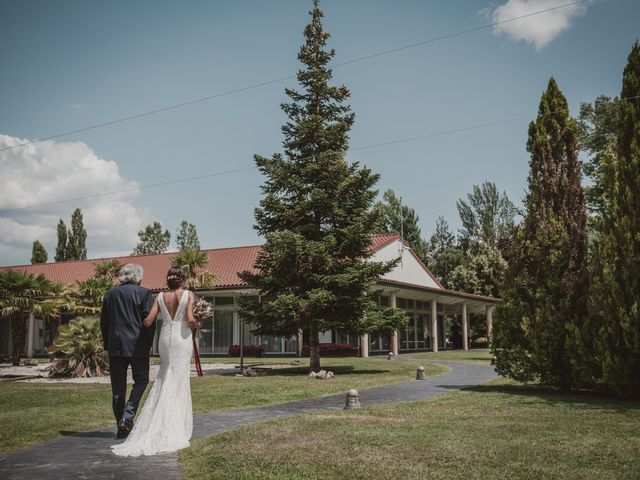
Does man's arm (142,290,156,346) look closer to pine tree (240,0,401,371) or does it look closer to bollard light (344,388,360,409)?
bollard light (344,388,360,409)

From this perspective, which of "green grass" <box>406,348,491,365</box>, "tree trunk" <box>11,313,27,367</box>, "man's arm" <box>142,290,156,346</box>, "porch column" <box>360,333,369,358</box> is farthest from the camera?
"porch column" <box>360,333,369,358</box>

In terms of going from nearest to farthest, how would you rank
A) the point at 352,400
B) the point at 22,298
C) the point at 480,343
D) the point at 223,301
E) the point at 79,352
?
the point at 352,400
the point at 79,352
the point at 22,298
the point at 223,301
the point at 480,343

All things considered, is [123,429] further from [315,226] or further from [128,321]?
[315,226]

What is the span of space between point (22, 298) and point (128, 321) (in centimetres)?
1962

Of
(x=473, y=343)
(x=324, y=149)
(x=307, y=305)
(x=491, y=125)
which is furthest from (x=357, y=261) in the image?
(x=473, y=343)

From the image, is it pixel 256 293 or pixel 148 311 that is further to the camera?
pixel 256 293

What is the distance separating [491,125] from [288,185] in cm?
720

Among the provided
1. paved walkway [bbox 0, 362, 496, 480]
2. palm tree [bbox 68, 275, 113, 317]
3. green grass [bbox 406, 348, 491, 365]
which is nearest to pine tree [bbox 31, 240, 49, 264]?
palm tree [bbox 68, 275, 113, 317]

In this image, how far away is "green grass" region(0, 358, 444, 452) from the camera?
8000mm

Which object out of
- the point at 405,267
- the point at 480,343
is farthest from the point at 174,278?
the point at 480,343

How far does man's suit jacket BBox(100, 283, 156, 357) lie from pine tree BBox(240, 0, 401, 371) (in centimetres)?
1027

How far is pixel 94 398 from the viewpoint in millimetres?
11977

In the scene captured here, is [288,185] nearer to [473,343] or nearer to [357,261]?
[357,261]

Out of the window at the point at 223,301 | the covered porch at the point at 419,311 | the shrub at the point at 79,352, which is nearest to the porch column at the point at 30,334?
the window at the point at 223,301
